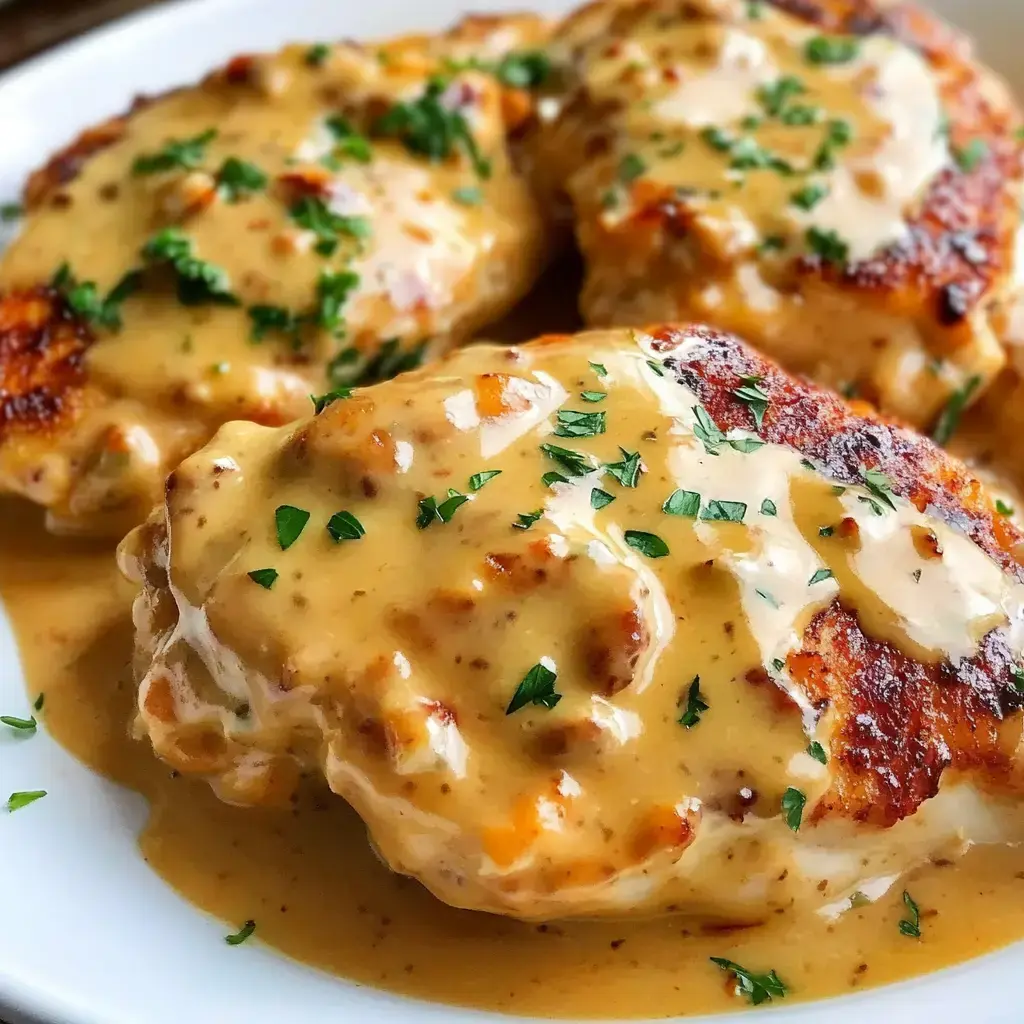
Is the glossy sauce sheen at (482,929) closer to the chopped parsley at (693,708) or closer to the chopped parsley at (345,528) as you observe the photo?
the chopped parsley at (693,708)

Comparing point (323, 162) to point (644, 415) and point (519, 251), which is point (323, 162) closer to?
point (519, 251)

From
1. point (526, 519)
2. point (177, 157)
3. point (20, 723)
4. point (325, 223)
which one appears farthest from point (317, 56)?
point (20, 723)

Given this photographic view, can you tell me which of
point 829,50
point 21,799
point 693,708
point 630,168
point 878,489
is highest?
point 829,50

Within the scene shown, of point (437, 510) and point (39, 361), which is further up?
point (437, 510)

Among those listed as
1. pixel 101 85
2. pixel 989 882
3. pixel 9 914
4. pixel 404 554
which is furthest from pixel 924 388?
pixel 101 85

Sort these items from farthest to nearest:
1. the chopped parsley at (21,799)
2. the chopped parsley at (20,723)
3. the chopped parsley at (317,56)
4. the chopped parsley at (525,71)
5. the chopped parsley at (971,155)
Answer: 1. the chopped parsley at (525,71)
2. the chopped parsley at (317,56)
3. the chopped parsley at (971,155)
4. the chopped parsley at (20,723)
5. the chopped parsley at (21,799)

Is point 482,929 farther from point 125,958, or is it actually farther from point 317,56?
point 317,56

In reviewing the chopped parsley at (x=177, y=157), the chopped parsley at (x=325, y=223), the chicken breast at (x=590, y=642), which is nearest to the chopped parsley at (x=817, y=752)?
the chicken breast at (x=590, y=642)
